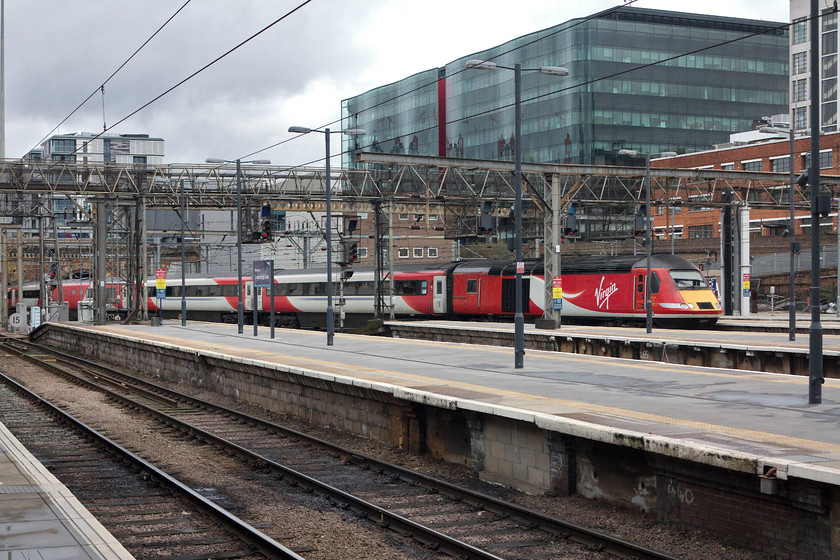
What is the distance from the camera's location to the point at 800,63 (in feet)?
315

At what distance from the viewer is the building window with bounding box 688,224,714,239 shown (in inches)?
3310

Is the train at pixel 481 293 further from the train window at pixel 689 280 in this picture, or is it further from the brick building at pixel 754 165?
the brick building at pixel 754 165

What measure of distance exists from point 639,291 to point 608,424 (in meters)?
28.4

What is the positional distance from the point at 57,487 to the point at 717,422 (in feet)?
29.2

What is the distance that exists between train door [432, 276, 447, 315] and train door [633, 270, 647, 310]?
1250 centimetres

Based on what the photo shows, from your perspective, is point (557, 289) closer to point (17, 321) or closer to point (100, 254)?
point (100, 254)

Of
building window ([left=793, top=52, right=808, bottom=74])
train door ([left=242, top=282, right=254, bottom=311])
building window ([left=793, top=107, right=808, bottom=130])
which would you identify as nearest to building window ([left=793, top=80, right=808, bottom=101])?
building window ([left=793, top=107, right=808, bottom=130])

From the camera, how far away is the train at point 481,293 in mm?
40625

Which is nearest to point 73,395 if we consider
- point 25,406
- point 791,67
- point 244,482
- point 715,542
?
point 25,406

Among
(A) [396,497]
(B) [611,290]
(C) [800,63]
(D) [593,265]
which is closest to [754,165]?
(C) [800,63]

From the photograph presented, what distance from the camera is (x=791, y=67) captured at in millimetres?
96375

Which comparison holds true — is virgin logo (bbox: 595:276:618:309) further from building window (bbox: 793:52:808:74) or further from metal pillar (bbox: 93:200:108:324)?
building window (bbox: 793:52:808:74)

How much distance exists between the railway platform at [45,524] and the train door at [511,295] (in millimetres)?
34895

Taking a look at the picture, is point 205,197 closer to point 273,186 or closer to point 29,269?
point 273,186
